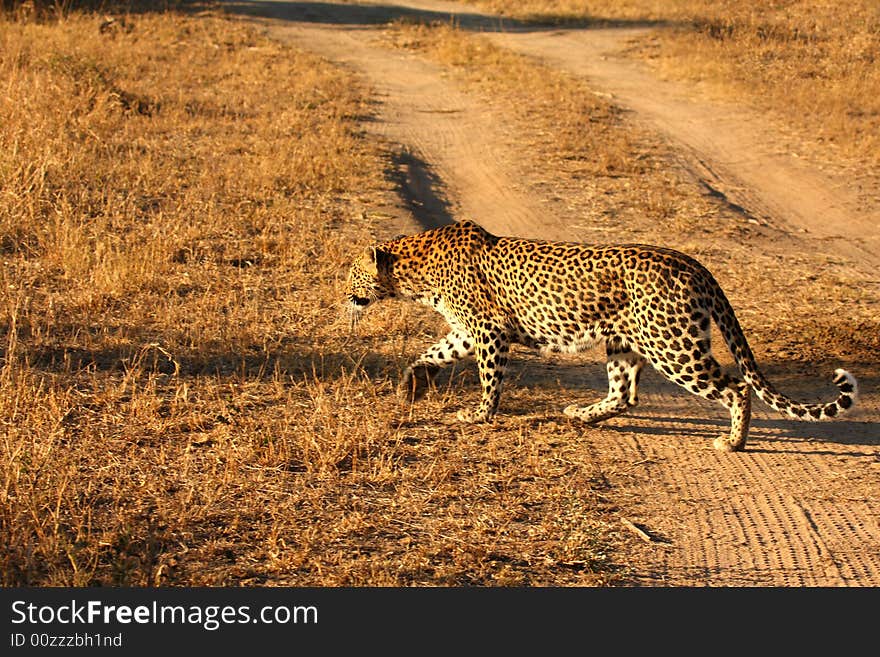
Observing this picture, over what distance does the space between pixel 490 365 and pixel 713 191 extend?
8672mm

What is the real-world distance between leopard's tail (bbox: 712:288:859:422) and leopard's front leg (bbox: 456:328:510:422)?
143 cm

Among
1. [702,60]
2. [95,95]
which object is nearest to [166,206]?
[95,95]

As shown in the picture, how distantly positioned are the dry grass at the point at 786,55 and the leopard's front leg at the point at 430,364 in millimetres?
10968

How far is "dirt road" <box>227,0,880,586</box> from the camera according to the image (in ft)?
20.7

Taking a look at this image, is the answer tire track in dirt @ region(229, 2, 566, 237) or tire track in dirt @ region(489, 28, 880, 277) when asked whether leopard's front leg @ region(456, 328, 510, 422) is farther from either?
tire track in dirt @ region(489, 28, 880, 277)

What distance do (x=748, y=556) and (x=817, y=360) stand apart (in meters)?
3.64

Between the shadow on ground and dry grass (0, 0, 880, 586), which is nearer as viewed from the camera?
dry grass (0, 0, 880, 586)

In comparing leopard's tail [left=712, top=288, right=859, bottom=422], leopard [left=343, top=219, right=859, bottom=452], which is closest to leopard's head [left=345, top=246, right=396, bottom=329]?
leopard [left=343, top=219, right=859, bottom=452]

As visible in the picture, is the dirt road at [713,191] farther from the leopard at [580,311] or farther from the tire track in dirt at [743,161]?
the leopard at [580,311]

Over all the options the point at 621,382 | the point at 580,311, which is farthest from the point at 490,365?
the point at 621,382

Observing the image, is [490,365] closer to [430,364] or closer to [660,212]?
[430,364]

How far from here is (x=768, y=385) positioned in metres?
7.57

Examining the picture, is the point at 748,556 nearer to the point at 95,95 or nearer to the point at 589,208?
the point at 589,208

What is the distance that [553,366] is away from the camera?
932cm
